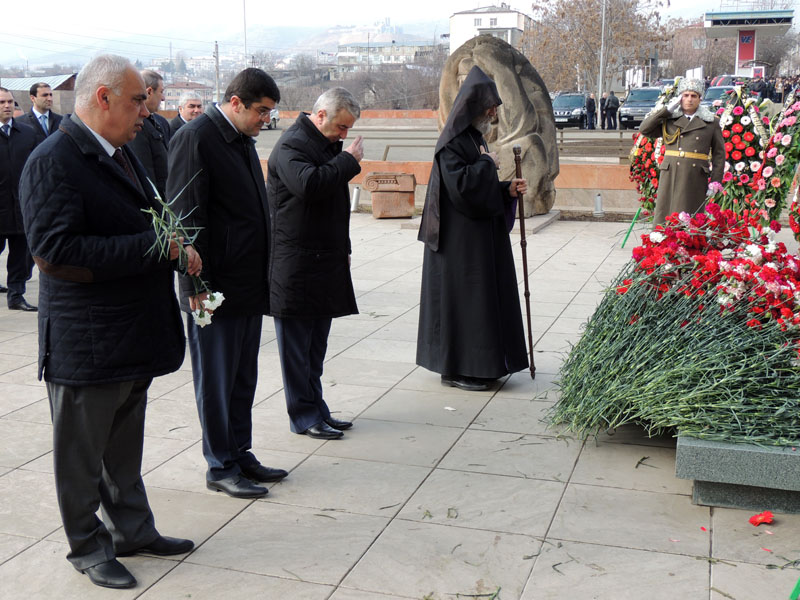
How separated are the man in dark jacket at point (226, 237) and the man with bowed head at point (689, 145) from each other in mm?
5830

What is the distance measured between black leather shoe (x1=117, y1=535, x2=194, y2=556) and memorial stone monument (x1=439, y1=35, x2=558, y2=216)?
392 inches

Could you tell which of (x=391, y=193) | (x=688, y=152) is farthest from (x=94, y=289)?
(x=391, y=193)

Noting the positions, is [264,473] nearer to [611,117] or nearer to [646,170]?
[646,170]

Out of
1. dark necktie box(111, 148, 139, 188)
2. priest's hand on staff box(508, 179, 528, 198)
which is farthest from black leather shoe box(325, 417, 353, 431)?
dark necktie box(111, 148, 139, 188)

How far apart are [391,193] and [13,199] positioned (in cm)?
671

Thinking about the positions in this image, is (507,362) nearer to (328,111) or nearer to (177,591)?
(328,111)

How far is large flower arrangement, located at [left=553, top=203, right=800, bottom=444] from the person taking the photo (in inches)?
165

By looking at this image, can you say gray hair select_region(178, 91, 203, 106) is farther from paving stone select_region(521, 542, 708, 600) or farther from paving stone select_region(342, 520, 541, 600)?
paving stone select_region(521, 542, 708, 600)

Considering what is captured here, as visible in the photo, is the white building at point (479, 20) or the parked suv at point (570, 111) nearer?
the parked suv at point (570, 111)

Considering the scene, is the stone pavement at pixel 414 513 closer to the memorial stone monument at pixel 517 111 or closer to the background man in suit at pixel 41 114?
the background man in suit at pixel 41 114

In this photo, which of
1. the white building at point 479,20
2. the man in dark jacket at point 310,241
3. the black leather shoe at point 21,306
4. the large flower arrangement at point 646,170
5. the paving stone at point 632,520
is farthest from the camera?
the white building at point 479,20

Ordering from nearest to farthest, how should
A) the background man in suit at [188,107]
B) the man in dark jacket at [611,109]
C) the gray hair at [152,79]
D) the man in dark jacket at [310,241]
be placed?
the man in dark jacket at [310,241], the gray hair at [152,79], the background man in suit at [188,107], the man in dark jacket at [611,109]

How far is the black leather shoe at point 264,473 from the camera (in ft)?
14.5

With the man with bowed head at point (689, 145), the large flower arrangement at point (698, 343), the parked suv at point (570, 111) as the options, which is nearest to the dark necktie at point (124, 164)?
the large flower arrangement at point (698, 343)
